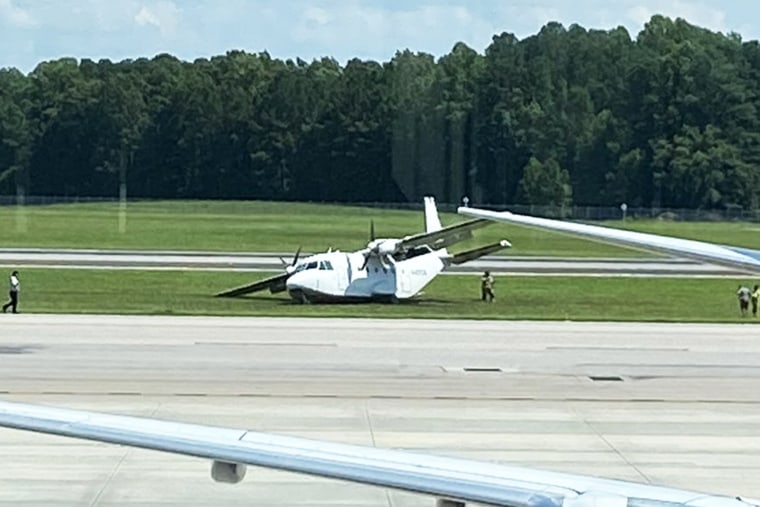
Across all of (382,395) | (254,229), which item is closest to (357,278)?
(382,395)

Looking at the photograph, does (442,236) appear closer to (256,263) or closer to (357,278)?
(357,278)

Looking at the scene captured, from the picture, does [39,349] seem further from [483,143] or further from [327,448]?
[483,143]

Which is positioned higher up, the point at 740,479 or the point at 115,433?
the point at 115,433

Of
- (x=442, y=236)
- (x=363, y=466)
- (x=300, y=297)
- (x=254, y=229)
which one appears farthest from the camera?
(x=254, y=229)

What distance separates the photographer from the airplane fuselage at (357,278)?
1721 inches

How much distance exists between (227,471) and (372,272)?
37.8 metres

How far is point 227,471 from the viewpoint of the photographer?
7234 millimetres

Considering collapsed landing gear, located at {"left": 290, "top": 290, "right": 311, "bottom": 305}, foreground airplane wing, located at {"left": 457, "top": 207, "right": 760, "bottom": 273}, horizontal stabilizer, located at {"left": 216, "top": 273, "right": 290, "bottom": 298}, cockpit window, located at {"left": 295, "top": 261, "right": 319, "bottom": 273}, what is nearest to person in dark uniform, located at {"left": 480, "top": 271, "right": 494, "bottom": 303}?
cockpit window, located at {"left": 295, "top": 261, "right": 319, "bottom": 273}

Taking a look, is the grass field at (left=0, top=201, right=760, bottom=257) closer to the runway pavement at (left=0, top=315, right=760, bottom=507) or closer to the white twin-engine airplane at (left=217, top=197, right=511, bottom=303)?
the white twin-engine airplane at (left=217, top=197, right=511, bottom=303)

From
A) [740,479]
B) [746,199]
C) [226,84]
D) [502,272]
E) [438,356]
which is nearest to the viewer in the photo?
[740,479]

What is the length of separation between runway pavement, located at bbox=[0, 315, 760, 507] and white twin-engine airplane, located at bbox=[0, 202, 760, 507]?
19.0 feet

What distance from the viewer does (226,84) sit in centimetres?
12181

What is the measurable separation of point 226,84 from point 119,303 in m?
80.5

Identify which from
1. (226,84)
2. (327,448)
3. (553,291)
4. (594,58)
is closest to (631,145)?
(594,58)
